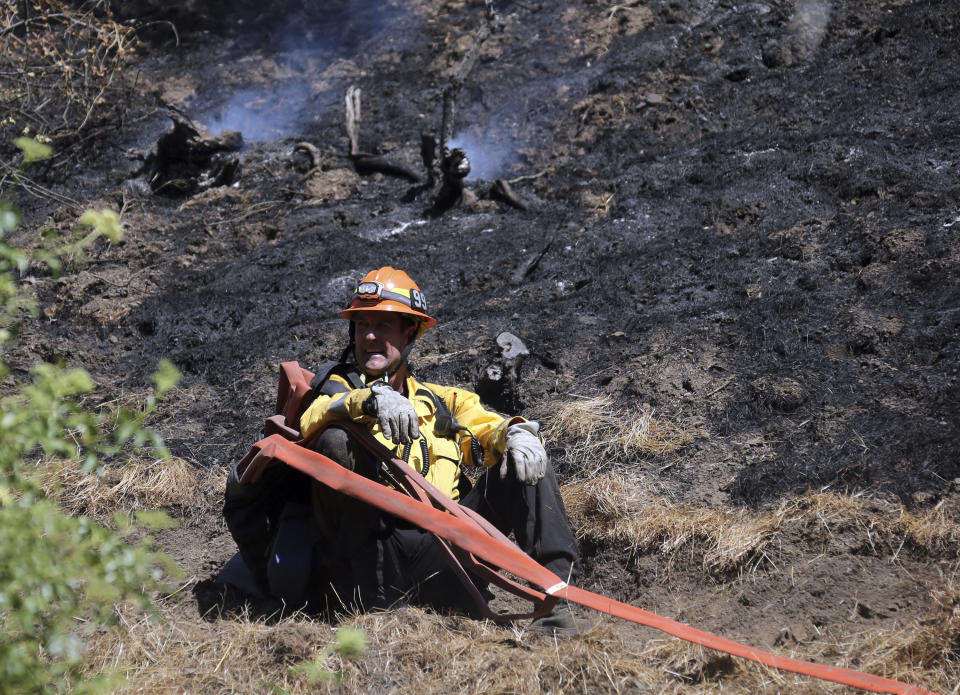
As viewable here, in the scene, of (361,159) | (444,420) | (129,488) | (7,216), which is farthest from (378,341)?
(361,159)

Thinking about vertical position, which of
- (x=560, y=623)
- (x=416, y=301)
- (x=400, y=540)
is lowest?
(x=560, y=623)

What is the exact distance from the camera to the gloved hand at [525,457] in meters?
3.52

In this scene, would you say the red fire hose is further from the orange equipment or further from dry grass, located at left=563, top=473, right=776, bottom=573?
dry grass, located at left=563, top=473, right=776, bottom=573

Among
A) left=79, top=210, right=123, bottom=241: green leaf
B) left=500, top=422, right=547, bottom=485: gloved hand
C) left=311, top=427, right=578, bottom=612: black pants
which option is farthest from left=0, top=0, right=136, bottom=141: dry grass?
left=79, top=210, right=123, bottom=241: green leaf

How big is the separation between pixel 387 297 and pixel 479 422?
28.6 inches

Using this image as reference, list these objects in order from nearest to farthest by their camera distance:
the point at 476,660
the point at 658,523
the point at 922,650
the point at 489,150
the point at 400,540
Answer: the point at 922,650 → the point at 476,660 → the point at 400,540 → the point at 658,523 → the point at 489,150

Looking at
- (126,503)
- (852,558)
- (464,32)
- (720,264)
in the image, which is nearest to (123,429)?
(852,558)

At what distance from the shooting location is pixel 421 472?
149 inches

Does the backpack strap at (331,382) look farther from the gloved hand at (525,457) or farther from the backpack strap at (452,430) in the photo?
the gloved hand at (525,457)

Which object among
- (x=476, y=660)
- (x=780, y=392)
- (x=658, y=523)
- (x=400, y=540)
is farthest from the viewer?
(x=780, y=392)

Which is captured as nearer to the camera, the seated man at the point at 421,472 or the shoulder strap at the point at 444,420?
the seated man at the point at 421,472

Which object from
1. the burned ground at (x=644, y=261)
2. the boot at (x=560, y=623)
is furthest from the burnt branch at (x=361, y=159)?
the boot at (x=560, y=623)

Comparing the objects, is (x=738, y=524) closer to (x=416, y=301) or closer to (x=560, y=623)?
(x=560, y=623)

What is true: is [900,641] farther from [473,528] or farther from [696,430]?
[696,430]
